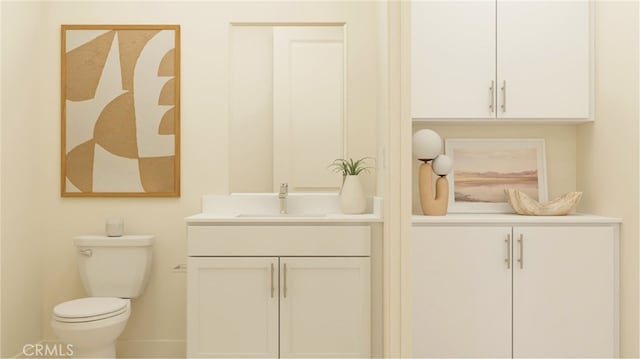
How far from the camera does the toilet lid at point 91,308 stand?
235 centimetres

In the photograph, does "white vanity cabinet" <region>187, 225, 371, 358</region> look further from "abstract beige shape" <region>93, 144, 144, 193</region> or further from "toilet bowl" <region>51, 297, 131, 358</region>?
"abstract beige shape" <region>93, 144, 144, 193</region>

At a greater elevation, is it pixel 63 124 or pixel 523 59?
pixel 523 59

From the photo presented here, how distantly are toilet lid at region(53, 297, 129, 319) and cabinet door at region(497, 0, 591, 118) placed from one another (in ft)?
7.24

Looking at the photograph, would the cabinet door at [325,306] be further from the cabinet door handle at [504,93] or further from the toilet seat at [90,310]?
the cabinet door handle at [504,93]

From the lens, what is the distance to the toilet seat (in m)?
2.34

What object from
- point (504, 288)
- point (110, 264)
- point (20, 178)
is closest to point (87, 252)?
point (110, 264)

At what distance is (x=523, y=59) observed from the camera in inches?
108

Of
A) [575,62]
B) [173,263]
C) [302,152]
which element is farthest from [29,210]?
[575,62]

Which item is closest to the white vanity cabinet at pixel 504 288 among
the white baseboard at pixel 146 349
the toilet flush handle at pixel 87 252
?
the white baseboard at pixel 146 349

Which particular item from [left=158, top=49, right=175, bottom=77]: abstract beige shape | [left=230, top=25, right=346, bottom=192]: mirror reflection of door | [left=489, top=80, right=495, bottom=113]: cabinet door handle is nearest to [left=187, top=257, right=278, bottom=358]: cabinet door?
[left=230, top=25, right=346, bottom=192]: mirror reflection of door

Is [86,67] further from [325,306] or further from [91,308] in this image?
[325,306]

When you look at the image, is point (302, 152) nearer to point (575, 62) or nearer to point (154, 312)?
point (154, 312)

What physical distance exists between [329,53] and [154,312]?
5.89ft

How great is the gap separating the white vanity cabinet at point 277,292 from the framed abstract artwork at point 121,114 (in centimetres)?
67
